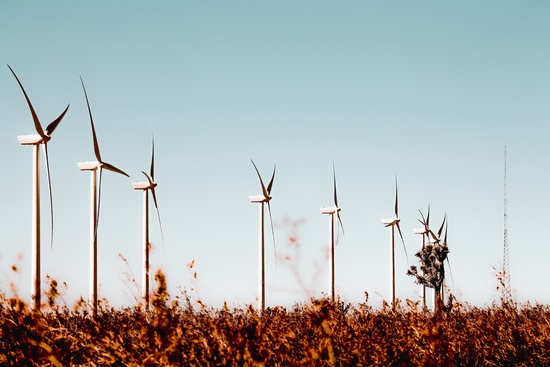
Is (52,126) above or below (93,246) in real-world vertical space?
above

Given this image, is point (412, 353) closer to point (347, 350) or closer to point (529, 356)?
point (347, 350)

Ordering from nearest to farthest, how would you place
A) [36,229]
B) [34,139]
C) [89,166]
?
[36,229]
[34,139]
[89,166]

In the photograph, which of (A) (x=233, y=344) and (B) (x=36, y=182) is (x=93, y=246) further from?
(A) (x=233, y=344)

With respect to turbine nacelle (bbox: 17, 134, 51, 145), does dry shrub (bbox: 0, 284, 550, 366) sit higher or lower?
lower

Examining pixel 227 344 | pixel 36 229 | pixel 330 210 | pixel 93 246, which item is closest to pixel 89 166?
pixel 93 246

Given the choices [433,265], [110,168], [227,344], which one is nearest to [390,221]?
[433,265]

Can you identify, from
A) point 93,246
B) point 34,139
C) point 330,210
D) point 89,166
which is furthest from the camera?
point 330,210

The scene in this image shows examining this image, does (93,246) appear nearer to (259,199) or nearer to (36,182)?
(36,182)

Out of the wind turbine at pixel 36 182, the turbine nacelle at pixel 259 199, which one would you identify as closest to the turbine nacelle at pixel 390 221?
the turbine nacelle at pixel 259 199

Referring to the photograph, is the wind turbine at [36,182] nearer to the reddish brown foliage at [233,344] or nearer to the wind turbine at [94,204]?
the wind turbine at [94,204]

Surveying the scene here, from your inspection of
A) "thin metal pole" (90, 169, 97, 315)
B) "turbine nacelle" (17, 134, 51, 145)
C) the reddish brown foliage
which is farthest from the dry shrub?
"thin metal pole" (90, 169, 97, 315)

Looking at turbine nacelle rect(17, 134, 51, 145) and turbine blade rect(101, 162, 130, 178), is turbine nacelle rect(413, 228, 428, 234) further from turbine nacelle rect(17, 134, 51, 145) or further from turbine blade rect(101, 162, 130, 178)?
turbine nacelle rect(17, 134, 51, 145)

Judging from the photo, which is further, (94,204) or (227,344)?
(94,204)

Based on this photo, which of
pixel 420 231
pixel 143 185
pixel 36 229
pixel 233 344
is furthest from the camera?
pixel 420 231
